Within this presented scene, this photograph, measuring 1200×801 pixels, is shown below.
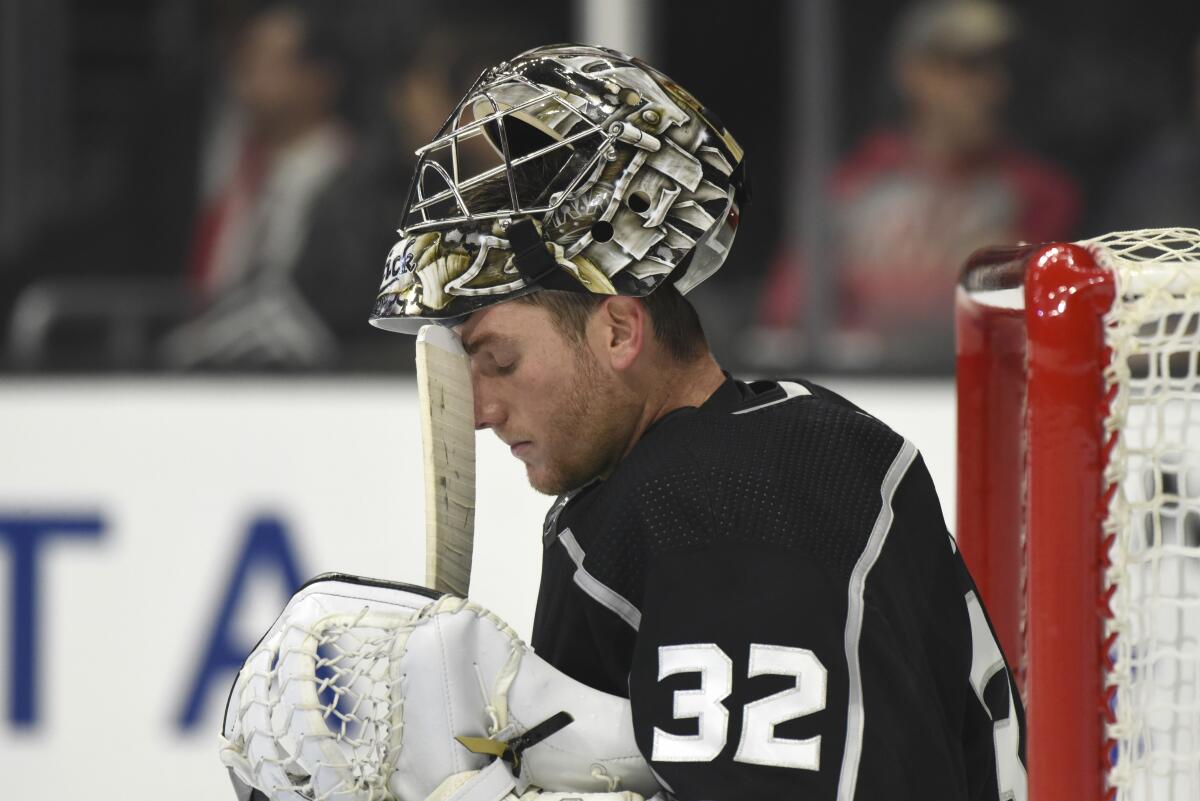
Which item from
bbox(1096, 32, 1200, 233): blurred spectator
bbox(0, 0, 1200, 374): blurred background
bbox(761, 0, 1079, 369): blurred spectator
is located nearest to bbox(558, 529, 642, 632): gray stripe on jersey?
bbox(0, 0, 1200, 374): blurred background

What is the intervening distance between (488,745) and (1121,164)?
3089 millimetres

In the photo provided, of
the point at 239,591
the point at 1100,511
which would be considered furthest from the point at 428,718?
the point at 239,591

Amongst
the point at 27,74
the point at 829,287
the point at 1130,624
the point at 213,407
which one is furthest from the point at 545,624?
the point at 27,74

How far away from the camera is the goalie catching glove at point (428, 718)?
113 cm

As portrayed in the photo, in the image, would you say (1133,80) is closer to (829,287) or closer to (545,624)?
(829,287)

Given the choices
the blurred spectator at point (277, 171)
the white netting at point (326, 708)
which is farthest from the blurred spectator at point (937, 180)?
the white netting at point (326, 708)

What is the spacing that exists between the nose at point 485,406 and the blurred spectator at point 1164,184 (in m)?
2.78

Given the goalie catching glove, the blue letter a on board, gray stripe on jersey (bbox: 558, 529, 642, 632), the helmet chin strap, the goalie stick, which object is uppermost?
the helmet chin strap

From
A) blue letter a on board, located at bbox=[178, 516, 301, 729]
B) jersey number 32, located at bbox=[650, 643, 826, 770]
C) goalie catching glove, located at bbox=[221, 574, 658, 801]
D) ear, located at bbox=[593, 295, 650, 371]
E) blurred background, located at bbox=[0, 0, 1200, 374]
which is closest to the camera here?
jersey number 32, located at bbox=[650, 643, 826, 770]

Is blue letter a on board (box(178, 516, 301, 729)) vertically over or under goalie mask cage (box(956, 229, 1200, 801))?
under

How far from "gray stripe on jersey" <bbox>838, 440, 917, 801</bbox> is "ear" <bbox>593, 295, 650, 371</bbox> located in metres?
0.23

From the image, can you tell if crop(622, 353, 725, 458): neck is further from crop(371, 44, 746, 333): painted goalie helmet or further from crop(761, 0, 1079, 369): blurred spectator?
crop(761, 0, 1079, 369): blurred spectator

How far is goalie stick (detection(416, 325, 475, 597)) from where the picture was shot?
1.25m

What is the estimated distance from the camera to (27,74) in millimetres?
3719
